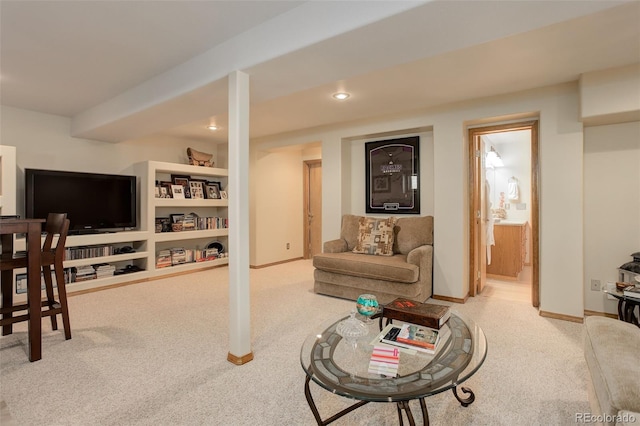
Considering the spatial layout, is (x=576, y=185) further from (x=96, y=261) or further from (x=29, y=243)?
(x=96, y=261)

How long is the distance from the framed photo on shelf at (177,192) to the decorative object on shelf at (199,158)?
48 centimetres

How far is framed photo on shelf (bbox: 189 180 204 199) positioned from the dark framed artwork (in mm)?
2834

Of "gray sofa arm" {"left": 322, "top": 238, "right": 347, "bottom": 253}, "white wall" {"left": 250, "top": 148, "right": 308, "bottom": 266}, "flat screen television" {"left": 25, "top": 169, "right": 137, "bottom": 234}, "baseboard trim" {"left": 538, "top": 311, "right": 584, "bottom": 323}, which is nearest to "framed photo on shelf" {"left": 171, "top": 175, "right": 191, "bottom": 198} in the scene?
"flat screen television" {"left": 25, "top": 169, "right": 137, "bottom": 234}

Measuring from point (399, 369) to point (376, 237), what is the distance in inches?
102


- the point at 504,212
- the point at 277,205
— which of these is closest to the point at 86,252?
the point at 277,205

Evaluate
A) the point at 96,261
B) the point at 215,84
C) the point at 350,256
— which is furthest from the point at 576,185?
the point at 96,261

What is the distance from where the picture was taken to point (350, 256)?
12.4 ft

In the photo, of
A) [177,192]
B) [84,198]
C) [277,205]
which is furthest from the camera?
[277,205]

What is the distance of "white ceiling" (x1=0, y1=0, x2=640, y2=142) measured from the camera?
1757mm

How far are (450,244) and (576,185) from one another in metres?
1.28

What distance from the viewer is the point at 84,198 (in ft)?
14.0

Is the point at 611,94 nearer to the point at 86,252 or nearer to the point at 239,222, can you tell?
the point at 239,222

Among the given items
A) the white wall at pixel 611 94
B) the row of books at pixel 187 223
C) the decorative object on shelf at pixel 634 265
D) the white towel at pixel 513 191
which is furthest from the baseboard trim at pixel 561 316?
the row of books at pixel 187 223

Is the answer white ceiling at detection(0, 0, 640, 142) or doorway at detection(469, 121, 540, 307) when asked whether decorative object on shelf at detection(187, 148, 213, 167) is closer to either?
white ceiling at detection(0, 0, 640, 142)
